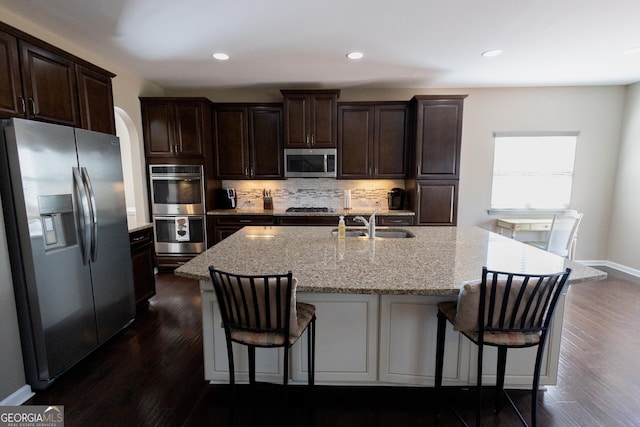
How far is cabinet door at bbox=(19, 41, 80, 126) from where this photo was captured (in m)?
1.93

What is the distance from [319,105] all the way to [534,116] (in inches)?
127

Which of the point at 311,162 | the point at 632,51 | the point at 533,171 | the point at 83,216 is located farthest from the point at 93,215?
the point at 533,171

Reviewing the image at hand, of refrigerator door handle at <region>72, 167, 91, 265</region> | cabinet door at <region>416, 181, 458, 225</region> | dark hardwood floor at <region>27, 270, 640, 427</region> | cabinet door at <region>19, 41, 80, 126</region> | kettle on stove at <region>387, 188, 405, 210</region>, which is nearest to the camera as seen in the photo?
dark hardwood floor at <region>27, 270, 640, 427</region>

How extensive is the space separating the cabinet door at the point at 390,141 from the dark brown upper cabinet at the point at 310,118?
0.64 m

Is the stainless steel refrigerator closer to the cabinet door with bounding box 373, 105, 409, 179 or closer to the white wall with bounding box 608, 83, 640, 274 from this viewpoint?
the cabinet door with bounding box 373, 105, 409, 179

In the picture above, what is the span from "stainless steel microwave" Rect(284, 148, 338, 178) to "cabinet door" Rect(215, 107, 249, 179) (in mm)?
664

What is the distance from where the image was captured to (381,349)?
5.81 feet

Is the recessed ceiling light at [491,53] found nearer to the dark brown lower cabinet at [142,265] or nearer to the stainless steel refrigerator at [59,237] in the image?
the stainless steel refrigerator at [59,237]

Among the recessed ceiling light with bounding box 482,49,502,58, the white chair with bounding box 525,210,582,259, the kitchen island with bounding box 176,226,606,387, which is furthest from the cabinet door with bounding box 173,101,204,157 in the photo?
the white chair with bounding box 525,210,582,259

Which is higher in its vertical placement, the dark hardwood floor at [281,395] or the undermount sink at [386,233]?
the undermount sink at [386,233]

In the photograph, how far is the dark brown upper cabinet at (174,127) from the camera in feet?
12.9

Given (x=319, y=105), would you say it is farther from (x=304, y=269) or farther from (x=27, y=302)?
(x=27, y=302)

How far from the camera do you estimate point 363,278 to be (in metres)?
1.55

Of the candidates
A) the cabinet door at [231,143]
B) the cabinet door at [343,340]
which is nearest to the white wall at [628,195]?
the cabinet door at [343,340]
